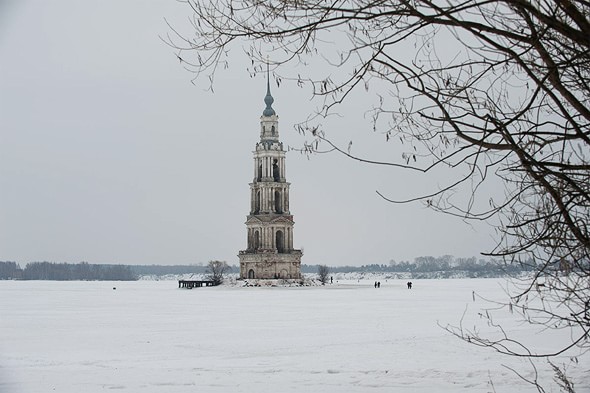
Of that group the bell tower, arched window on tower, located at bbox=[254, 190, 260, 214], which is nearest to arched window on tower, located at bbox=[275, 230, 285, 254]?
the bell tower

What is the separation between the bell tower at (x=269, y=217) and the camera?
9450cm

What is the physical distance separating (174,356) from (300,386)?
17.2ft

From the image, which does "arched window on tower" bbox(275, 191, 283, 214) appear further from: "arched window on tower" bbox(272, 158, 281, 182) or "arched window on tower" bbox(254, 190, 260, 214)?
"arched window on tower" bbox(254, 190, 260, 214)

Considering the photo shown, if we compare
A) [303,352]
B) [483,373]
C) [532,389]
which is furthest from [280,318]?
[532,389]

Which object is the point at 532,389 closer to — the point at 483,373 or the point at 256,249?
the point at 483,373

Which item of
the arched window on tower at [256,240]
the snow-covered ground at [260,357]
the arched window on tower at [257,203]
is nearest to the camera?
the snow-covered ground at [260,357]

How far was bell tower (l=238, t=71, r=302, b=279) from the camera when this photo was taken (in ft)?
310

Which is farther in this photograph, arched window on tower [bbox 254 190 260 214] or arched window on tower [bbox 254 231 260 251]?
arched window on tower [bbox 254 190 260 214]

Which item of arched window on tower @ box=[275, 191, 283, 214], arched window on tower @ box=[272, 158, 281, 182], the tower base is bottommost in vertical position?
the tower base

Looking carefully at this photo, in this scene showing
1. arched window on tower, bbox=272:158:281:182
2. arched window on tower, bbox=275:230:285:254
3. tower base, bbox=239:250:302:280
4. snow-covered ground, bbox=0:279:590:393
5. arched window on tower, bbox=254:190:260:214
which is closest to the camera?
snow-covered ground, bbox=0:279:590:393

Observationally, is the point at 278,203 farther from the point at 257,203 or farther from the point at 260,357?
the point at 260,357

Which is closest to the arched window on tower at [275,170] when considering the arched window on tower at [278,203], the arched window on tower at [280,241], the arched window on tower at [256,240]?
the arched window on tower at [278,203]

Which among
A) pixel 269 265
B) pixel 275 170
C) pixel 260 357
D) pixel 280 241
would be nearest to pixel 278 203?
pixel 275 170

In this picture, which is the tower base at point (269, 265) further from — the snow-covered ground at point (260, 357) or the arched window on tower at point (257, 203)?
the snow-covered ground at point (260, 357)
